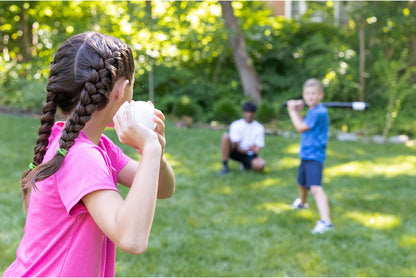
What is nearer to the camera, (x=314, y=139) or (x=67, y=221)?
(x=67, y=221)

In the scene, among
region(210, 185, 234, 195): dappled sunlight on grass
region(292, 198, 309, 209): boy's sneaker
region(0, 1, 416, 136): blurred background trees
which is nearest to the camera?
region(292, 198, 309, 209): boy's sneaker

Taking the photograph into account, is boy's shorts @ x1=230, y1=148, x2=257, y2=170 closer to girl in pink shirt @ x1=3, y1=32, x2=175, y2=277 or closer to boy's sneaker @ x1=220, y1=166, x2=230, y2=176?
boy's sneaker @ x1=220, y1=166, x2=230, y2=176

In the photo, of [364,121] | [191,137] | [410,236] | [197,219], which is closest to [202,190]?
[197,219]

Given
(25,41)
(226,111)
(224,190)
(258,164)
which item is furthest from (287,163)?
(25,41)

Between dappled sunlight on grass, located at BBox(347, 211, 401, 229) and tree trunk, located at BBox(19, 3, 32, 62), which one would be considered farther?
tree trunk, located at BBox(19, 3, 32, 62)

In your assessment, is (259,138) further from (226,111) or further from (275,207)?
(226,111)

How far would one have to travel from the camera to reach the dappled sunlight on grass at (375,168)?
6.17 m

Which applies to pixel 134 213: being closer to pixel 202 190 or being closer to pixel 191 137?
pixel 202 190

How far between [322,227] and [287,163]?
2719 millimetres

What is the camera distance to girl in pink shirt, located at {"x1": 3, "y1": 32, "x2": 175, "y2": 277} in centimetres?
112

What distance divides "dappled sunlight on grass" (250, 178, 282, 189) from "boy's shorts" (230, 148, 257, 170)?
21.9 inches

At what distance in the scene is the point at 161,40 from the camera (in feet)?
36.7

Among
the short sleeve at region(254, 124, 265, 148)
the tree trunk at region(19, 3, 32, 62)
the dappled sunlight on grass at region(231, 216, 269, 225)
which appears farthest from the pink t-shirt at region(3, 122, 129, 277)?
the tree trunk at region(19, 3, 32, 62)

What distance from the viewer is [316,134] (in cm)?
436
